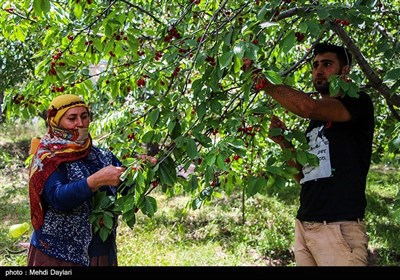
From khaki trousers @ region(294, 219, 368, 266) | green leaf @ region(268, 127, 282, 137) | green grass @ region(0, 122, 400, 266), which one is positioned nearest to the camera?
green leaf @ region(268, 127, 282, 137)

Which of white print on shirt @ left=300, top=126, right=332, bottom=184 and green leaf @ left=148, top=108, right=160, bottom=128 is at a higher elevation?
green leaf @ left=148, top=108, right=160, bottom=128

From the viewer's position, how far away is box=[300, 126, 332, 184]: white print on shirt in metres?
2.10

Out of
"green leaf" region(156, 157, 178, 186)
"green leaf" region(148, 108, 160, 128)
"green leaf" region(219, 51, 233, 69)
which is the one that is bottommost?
"green leaf" region(156, 157, 178, 186)

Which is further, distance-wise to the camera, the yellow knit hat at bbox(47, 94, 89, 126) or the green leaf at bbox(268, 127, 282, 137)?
the yellow knit hat at bbox(47, 94, 89, 126)

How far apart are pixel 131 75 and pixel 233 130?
3.33 ft

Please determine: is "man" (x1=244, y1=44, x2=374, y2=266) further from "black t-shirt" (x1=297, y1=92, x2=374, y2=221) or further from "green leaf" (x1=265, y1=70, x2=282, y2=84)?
"green leaf" (x1=265, y1=70, x2=282, y2=84)

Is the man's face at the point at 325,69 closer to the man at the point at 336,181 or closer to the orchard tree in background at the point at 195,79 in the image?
the man at the point at 336,181

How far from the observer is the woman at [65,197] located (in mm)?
1970

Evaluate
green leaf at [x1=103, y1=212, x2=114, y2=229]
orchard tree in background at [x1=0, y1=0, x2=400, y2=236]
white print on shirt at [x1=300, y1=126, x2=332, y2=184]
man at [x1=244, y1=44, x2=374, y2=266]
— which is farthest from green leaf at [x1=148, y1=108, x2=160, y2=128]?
white print on shirt at [x1=300, y1=126, x2=332, y2=184]

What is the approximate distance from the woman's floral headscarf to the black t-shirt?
1196 millimetres

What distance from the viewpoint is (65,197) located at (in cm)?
196

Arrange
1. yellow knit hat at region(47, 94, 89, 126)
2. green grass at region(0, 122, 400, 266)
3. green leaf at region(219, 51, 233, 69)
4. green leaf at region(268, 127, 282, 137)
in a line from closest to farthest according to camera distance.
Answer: green leaf at region(219, 51, 233, 69), green leaf at region(268, 127, 282, 137), yellow knit hat at region(47, 94, 89, 126), green grass at region(0, 122, 400, 266)

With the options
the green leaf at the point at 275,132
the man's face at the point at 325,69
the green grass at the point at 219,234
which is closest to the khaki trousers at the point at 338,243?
the green leaf at the point at 275,132

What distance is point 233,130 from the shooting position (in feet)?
6.46
